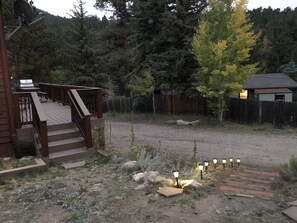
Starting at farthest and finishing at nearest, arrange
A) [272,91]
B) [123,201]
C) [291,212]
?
[272,91] < [123,201] < [291,212]

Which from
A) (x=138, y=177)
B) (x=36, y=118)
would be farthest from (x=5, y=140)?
(x=138, y=177)

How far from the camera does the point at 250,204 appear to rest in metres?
4.18

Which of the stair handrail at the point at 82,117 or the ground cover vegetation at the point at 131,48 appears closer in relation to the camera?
the stair handrail at the point at 82,117

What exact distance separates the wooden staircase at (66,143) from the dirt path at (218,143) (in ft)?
5.08

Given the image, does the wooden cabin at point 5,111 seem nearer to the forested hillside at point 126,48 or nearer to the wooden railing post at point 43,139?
the wooden railing post at point 43,139

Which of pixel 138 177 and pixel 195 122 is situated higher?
pixel 138 177

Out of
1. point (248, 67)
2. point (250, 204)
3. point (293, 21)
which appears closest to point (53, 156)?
point (250, 204)

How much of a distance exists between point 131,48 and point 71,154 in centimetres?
1499

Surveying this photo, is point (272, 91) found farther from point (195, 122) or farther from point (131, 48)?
point (131, 48)

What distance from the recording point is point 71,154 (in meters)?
7.15

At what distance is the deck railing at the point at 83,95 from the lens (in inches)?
336

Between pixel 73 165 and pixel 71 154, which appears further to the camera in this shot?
pixel 71 154

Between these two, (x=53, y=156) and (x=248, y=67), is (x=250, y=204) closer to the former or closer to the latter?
(x=53, y=156)

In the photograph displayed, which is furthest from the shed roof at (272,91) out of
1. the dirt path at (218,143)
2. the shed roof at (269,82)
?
the dirt path at (218,143)
